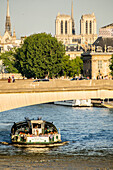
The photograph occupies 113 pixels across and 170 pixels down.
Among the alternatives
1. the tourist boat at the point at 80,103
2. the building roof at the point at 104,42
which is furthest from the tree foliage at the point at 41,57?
the building roof at the point at 104,42

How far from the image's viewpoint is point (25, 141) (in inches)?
2569

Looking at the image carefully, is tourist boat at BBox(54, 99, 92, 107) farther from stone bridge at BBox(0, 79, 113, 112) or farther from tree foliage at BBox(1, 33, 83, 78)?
stone bridge at BBox(0, 79, 113, 112)

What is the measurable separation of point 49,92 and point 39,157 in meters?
6.25

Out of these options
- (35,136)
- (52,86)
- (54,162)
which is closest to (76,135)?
(35,136)

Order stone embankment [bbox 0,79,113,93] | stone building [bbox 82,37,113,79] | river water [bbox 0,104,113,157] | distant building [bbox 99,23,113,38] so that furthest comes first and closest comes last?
distant building [bbox 99,23,113,38] < stone building [bbox 82,37,113,79] < river water [bbox 0,104,113,157] < stone embankment [bbox 0,79,113,93]

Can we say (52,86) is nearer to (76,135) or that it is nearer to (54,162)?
(54,162)

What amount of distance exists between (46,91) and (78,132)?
18885mm

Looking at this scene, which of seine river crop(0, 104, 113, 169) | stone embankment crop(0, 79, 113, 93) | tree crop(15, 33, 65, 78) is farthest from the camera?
tree crop(15, 33, 65, 78)

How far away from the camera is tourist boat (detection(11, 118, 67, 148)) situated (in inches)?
2549

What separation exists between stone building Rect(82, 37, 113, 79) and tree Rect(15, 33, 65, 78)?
97.8ft

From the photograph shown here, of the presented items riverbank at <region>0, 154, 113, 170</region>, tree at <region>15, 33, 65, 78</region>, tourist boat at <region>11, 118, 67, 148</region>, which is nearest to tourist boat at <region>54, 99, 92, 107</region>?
tree at <region>15, 33, 65, 78</region>

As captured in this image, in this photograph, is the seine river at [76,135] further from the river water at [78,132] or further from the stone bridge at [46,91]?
the stone bridge at [46,91]

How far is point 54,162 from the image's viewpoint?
55.0m

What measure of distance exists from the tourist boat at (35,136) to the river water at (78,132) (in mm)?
1593
